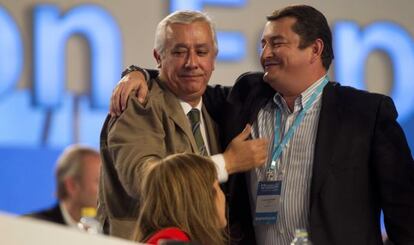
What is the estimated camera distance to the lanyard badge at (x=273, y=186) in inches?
140

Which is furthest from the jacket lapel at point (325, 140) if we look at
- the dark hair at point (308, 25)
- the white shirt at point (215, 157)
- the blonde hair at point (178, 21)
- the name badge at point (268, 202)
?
the blonde hair at point (178, 21)

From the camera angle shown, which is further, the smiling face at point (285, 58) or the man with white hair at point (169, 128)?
the smiling face at point (285, 58)

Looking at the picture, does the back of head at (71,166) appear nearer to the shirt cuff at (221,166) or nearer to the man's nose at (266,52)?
the man's nose at (266,52)

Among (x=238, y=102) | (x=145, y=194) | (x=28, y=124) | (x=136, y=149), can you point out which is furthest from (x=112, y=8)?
(x=145, y=194)

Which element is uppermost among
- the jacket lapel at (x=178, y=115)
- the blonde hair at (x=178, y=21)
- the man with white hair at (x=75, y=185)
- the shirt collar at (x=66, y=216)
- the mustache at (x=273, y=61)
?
the blonde hair at (x=178, y=21)

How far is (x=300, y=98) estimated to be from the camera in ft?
12.1

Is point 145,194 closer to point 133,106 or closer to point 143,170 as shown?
point 143,170

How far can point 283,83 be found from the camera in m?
3.69

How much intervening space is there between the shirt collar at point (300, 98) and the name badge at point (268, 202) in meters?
0.30

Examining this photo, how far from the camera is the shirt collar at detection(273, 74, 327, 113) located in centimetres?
367

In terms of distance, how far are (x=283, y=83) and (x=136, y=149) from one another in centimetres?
69

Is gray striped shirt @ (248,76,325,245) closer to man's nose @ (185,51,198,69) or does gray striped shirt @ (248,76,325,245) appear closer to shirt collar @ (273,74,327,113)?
shirt collar @ (273,74,327,113)

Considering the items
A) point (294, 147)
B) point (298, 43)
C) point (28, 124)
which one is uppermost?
point (298, 43)

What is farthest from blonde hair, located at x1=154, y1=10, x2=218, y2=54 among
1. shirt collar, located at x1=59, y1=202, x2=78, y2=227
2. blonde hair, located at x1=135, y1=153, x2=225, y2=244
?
shirt collar, located at x1=59, y1=202, x2=78, y2=227
